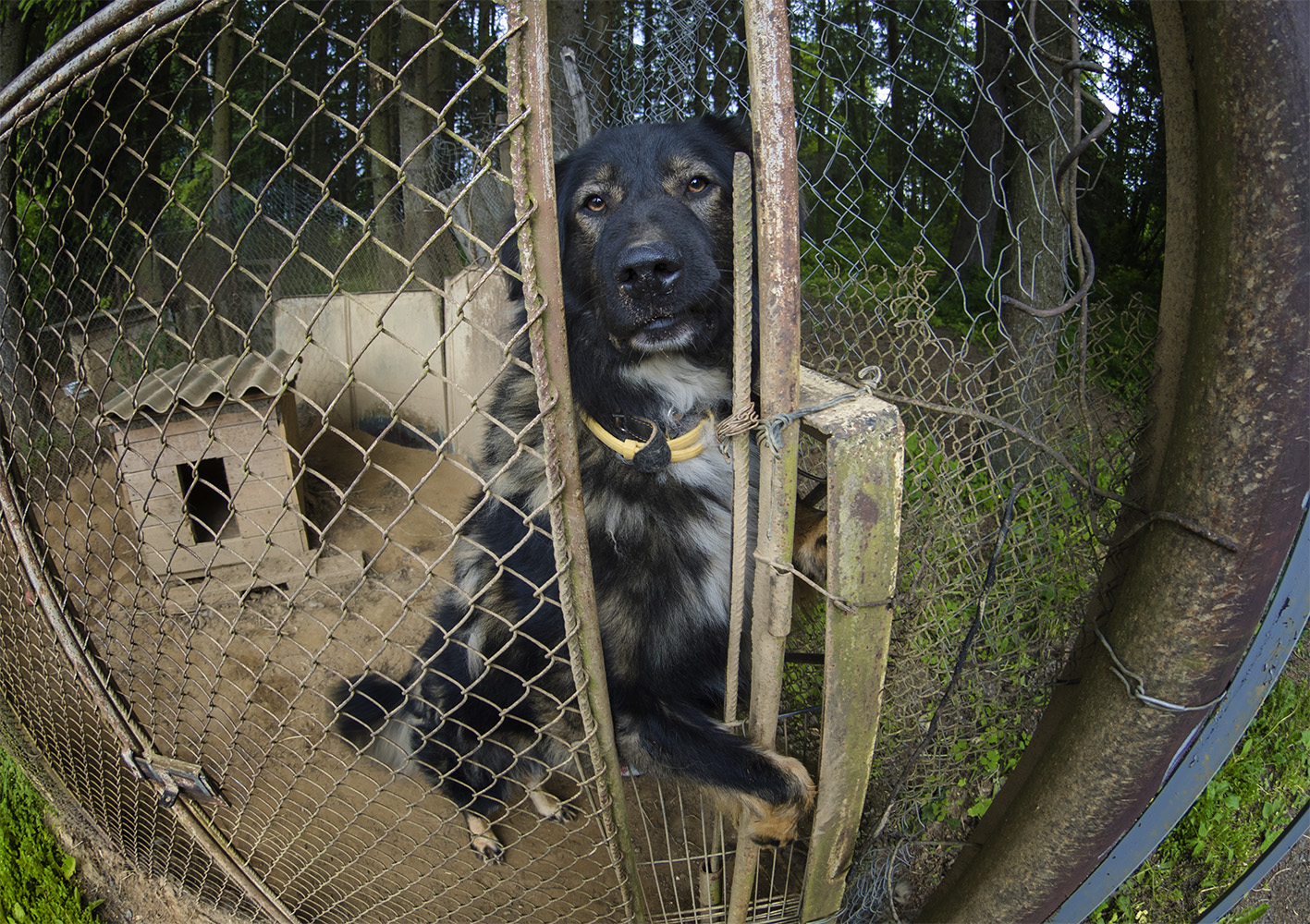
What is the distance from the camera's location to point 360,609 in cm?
439

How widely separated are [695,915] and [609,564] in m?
1.11

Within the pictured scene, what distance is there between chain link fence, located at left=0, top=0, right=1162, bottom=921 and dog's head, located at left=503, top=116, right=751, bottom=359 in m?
0.39

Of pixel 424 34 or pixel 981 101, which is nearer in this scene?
pixel 981 101

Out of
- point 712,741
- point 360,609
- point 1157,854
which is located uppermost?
point 712,741

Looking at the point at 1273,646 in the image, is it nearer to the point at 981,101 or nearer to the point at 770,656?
the point at 770,656

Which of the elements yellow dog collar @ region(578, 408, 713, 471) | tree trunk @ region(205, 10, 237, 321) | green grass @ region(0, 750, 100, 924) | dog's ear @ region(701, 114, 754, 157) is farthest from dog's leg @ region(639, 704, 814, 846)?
tree trunk @ region(205, 10, 237, 321)

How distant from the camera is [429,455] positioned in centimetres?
621

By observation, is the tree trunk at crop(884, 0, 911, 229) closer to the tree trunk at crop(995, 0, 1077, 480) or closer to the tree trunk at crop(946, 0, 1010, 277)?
the tree trunk at crop(946, 0, 1010, 277)

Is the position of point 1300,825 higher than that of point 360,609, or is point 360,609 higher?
point 1300,825

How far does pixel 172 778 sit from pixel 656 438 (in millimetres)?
1846

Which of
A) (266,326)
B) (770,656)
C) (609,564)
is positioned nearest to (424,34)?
(266,326)

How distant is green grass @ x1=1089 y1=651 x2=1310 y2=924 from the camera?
2.26 meters

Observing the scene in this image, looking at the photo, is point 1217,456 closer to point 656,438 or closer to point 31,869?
point 656,438

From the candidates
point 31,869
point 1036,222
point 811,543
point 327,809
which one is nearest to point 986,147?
point 1036,222
